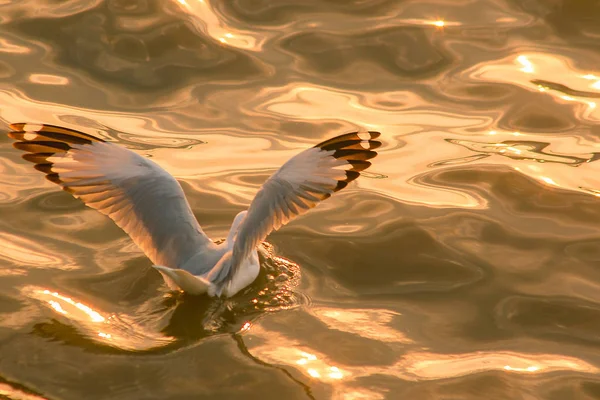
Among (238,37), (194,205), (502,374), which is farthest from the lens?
(238,37)

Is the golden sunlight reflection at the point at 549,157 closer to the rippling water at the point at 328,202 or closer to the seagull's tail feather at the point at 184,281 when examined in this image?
the rippling water at the point at 328,202

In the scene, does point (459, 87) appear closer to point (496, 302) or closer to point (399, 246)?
point (399, 246)

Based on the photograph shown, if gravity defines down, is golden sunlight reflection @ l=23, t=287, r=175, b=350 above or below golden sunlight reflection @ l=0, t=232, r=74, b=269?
below

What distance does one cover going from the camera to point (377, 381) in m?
5.36

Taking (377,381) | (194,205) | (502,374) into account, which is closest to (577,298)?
(502,374)

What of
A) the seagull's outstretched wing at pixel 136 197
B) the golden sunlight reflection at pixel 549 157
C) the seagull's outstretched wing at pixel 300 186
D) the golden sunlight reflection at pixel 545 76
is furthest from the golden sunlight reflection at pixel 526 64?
the seagull's outstretched wing at pixel 136 197

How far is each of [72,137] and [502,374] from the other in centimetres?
300

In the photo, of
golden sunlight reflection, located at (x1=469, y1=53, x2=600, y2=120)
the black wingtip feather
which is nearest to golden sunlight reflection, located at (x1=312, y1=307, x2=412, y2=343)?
the black wingtip feather

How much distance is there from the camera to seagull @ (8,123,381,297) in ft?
19.7

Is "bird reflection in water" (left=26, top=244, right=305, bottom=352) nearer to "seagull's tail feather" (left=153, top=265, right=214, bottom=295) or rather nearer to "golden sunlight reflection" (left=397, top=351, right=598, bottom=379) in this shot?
"seagull's tail feather" (left=153, top=265, right=214, bottom=295)

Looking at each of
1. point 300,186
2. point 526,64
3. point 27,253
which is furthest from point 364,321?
point 526,64

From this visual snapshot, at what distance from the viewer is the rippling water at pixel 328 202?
546cm

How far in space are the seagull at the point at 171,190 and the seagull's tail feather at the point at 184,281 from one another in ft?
0.05

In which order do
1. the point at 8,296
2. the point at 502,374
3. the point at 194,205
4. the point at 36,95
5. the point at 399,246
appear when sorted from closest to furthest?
the point at 502,374 < the point at 8,296 < the point at 399,246 < the point at 194,205 < the point at 36,95
